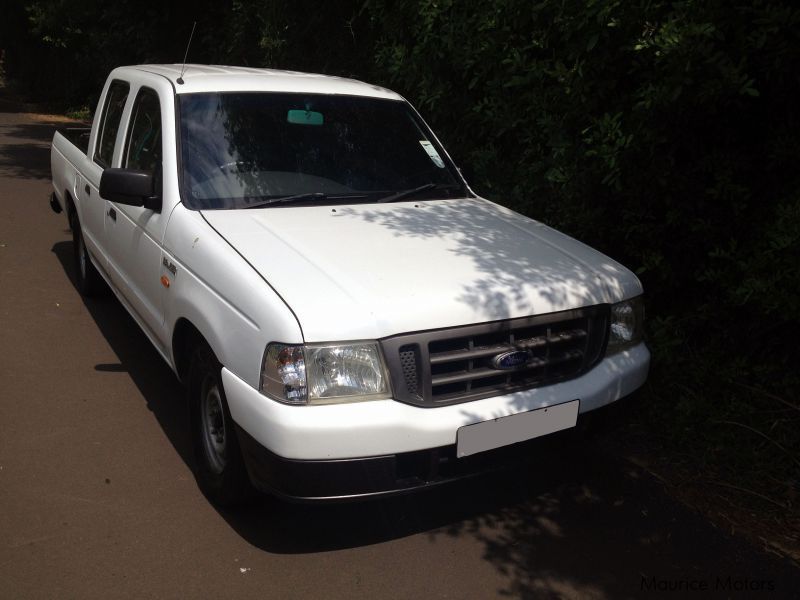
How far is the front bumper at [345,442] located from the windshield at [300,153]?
1291 millimetres

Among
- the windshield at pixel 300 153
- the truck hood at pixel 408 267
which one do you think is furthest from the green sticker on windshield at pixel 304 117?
the truck hood at pixel 408 267

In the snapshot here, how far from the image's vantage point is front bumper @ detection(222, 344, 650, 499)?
304cm

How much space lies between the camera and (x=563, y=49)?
537cm

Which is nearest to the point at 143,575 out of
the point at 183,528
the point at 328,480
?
the point at 183,528

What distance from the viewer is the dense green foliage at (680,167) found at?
4203 millimetres

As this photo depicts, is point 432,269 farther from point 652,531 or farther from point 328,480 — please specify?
point 652,531

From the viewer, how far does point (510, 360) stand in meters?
3.35

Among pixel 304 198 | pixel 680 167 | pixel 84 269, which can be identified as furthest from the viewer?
pixel 84 269

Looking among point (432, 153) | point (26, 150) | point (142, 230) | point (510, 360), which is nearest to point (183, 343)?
point (142, 230)

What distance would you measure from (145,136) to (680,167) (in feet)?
10.0

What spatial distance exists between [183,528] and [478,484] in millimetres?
Answer: 1410

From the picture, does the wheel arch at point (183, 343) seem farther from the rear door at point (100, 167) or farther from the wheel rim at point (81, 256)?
the wheel rim at point (81, 256)

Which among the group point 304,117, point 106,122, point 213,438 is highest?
point 304,117

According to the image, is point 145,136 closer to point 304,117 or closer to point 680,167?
point 304,117
